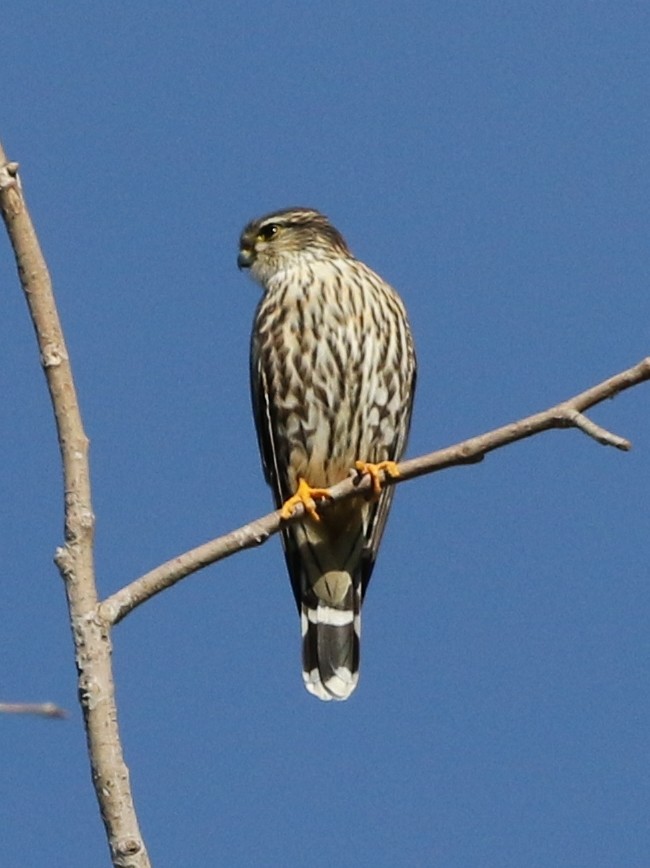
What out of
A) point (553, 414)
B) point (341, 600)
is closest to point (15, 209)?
point (553, 414)

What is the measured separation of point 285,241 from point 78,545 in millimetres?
4103

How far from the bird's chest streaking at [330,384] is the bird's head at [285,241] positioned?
0.59m

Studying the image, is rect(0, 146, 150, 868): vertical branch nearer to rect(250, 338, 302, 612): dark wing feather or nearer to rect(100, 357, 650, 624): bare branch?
rect(100, 357, 650, 624): bare branch

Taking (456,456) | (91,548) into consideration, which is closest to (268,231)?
(456,456)

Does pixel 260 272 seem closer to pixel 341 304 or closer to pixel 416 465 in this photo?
pixel 341 304

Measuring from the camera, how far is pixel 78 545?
2.64 metres

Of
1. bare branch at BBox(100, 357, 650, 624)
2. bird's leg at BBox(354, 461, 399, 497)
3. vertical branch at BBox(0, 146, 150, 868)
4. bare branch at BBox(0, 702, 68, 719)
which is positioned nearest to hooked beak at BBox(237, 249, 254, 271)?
bird's leg at BBox(354, 461, 399, 497)

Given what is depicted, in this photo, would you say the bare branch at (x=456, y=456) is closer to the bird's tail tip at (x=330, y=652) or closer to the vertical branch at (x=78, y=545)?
the vertical branch at (x=78, y=545)

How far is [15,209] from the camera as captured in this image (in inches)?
108

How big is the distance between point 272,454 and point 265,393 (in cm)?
23

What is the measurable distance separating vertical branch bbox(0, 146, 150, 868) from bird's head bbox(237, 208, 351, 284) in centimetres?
371

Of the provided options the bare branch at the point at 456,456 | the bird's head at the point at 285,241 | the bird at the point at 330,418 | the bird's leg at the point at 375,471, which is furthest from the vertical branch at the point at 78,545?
the bird's head at the point at 285,241

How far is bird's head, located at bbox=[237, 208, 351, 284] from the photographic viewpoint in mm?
6500

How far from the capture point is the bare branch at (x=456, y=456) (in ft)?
9.82
